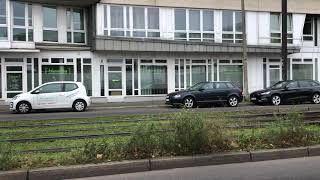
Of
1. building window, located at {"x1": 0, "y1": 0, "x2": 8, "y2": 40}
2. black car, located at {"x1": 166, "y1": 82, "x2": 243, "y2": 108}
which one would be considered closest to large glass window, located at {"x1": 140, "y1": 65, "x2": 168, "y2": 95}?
black car, located at {"x1": 166, "y1": 82, "x2": 243, "y2": 108}

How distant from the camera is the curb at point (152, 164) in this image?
823 centimetres

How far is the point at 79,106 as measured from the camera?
2575 centimetres

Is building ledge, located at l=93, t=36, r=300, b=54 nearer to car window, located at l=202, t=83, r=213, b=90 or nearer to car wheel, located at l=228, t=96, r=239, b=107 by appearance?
car window, located at l=202, t=83, r=213, b=90

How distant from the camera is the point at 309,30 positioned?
127 ft

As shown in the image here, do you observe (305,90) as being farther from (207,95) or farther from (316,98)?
(207,95)

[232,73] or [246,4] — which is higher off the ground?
[246,4]

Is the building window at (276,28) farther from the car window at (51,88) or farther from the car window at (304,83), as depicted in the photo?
the car window at (51,88)

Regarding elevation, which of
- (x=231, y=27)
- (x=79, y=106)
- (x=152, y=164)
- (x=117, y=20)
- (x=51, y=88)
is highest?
(x=117, y=20)

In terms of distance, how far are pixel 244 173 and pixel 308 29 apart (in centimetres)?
3225

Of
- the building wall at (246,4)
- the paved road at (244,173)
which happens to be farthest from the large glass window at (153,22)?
the paved road at (244,173)

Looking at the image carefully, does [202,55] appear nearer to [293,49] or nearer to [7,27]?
[293,49]

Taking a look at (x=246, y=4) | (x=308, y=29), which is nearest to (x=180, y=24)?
(x=246, y=4)

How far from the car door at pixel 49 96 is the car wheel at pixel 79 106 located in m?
0.76

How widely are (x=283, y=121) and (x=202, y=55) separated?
2384cm
